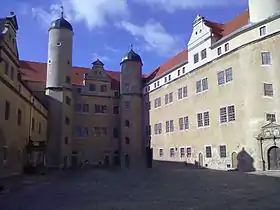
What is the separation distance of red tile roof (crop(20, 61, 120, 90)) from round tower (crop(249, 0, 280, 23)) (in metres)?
27.4

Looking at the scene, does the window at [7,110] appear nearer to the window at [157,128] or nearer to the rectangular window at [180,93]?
the rectangular window at [180,93]

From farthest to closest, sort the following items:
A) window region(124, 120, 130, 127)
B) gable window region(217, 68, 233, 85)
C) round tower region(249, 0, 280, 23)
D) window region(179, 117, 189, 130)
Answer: window region(124, 120, 130, 127) < window region(179, 117, 189, 130) < gable window region(217, 68, 233, 85) < round tower region(249, 0, 280, 23)

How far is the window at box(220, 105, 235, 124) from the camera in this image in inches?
1321

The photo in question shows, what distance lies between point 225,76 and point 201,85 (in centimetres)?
449

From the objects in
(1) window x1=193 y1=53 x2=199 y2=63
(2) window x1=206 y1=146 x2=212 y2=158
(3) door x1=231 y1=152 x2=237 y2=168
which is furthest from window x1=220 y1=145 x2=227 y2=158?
(1) window x1=193 y1=53 x2=199 y2=63

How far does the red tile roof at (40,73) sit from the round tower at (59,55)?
505cm

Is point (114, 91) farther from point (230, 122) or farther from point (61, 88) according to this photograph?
point (230, 122)

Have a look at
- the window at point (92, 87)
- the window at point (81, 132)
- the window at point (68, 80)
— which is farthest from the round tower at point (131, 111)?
the window at point (68, 80)

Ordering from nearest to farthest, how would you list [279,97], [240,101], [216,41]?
[279,97] → [240,101] → [216,41]

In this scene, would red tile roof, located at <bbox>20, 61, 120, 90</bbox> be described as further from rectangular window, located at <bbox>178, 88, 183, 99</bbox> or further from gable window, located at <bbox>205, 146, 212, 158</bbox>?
gable window, located at <bbox>205, 146, 212, 158</bbox>

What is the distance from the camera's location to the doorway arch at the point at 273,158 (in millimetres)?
29500

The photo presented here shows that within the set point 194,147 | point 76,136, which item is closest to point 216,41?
point 194,147

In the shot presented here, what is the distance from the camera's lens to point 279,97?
99.3ft

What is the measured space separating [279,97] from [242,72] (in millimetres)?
4353
